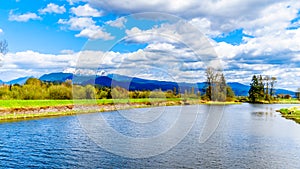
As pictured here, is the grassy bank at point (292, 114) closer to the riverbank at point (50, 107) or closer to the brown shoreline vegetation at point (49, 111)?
the riverbank at point (50, 107)

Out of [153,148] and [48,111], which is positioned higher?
[48,111]

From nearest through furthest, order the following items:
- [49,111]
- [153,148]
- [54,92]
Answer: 1. [153,148]
2. [49,111]
3. [54,92]

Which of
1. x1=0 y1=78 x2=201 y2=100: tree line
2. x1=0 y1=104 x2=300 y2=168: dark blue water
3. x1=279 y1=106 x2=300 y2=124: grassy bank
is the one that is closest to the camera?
x1=0 y1=104 x2=300 y2=168: dark blue water

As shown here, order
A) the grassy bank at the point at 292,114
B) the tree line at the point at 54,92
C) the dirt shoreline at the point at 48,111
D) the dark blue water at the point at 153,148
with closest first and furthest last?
the dark blue water at the point at 153,148
the dirt shoreline at the point at 48,111
the grassy bank at the point at 292,114
the tree line at the point at 54,92

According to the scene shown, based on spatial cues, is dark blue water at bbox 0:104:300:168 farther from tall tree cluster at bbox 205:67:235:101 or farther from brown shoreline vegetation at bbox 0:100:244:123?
Answer: tall tree cluster at bbox 205:67:235:101

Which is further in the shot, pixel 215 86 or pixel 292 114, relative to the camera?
pixel 215 86

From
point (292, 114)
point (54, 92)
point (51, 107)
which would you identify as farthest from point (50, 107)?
point (292, 114)

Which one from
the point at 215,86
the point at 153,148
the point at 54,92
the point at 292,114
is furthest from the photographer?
the point at 215,86

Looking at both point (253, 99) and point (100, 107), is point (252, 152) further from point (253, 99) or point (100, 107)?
point (253, 99)

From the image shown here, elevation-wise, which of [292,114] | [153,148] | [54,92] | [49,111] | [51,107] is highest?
[54,92]

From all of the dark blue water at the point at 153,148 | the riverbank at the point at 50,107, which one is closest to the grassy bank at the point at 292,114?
the dark blue water at the point at 153,148

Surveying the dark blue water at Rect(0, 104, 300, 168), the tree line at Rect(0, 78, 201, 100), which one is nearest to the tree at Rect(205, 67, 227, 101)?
the tree line at Rect(0, 78, 201, 100)

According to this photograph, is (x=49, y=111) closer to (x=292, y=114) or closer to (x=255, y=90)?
(x=292, y=114)

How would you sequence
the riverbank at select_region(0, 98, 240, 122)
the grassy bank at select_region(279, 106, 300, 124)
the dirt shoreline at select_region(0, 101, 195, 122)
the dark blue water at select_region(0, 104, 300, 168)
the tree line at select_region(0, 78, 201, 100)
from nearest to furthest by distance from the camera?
the dark blue water at select_region(0, 104, 300, 168) < the dirt shoreline at select_region(0, 101, 195, 122) < the riverbank at select_region(0, 98, 240, 122) < the grassy bank at select_region(279, 106, 300, 124) < the tree line at select_region(0, 78, 201, 100)
